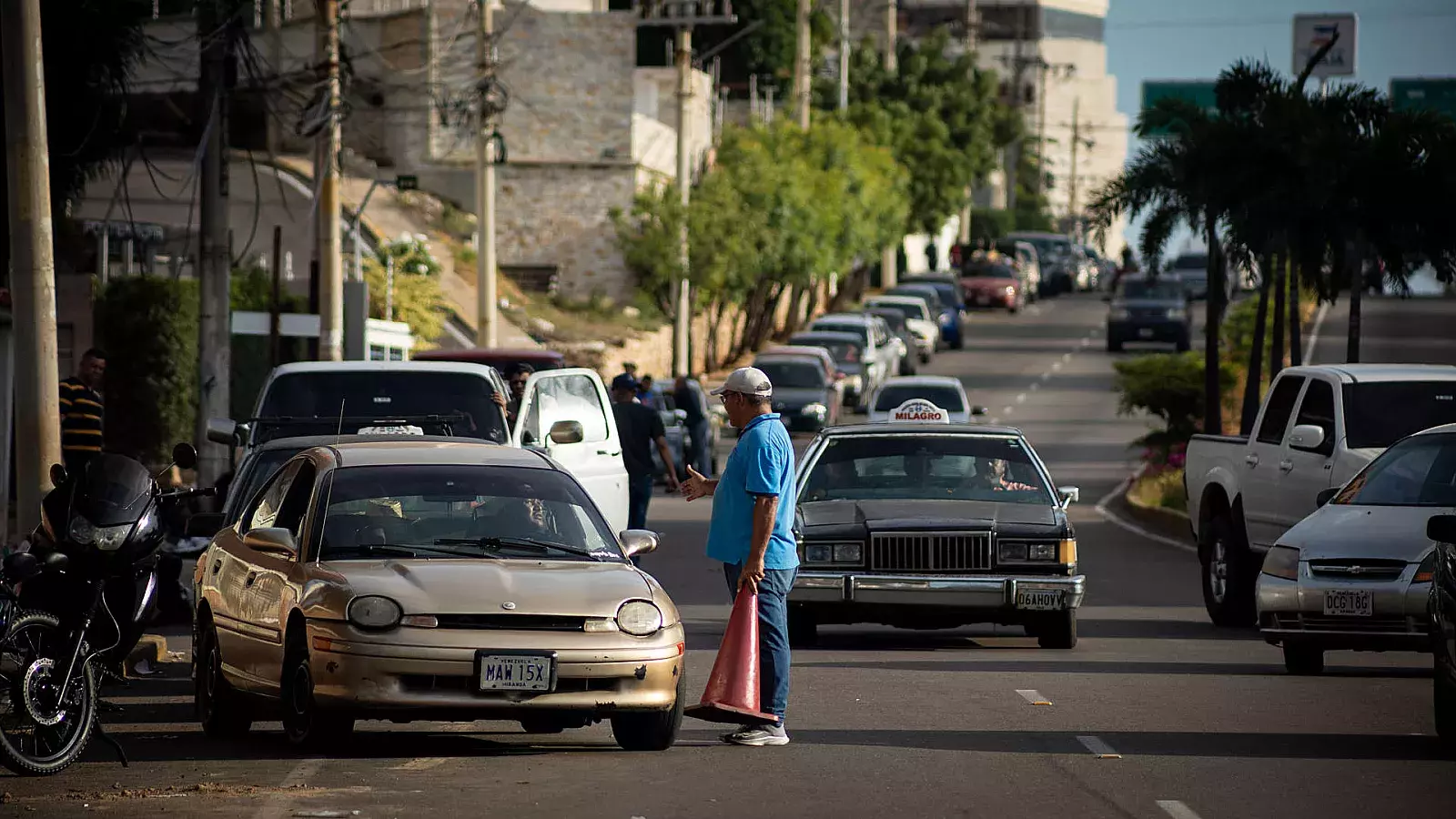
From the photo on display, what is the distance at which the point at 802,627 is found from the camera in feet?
54.7

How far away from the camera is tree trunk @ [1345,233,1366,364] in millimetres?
27875

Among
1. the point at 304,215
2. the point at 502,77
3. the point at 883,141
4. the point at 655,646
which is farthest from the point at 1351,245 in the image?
the point at 883,141

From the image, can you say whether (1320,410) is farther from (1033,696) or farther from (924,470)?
(1033,696)

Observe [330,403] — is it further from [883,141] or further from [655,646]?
[883,141]

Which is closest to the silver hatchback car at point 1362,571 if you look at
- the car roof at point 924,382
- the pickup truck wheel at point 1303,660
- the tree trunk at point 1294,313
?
the pickup truck wheel at point 1303,660

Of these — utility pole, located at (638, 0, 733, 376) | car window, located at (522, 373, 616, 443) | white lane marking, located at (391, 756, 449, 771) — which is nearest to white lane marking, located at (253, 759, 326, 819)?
white lane marking, located at (391, 756, 449, 771)

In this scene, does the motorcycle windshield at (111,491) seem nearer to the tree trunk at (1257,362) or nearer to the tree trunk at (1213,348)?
the tree trunk at (1257,362)

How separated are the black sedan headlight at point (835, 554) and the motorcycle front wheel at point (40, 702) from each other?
649cm

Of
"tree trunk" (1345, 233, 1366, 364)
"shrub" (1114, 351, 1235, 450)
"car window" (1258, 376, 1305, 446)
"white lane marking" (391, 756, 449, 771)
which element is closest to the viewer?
"white lane marking" (391, 756, 449, 771)

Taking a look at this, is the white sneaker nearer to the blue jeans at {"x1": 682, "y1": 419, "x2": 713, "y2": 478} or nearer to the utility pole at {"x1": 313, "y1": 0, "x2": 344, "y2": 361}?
the utility pole at {"x1": 313, "y1": 0, "x2": 344, "y2": 361}

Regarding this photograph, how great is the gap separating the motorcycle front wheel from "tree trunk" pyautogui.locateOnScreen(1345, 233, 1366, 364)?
783 inches

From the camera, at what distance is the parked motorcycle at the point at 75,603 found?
10219 millimetres

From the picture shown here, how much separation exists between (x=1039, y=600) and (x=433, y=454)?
18.3ft

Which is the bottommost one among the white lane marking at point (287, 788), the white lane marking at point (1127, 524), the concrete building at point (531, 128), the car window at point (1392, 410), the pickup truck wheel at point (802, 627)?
the white lane marking at point (1127, 524)
